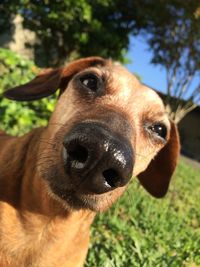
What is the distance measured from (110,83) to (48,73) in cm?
56

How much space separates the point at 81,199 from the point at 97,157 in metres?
0.48

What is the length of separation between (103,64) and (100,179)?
1.68 m

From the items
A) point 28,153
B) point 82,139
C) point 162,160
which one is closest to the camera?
point 82,139

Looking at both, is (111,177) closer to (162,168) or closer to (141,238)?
(162,168)

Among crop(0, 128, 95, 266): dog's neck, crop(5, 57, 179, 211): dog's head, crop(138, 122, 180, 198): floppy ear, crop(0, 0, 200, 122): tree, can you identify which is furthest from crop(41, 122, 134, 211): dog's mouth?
crop(0, 0, 200, 122): tree

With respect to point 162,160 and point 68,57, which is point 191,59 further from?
point 162,160

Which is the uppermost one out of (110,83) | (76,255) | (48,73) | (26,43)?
(110,83)

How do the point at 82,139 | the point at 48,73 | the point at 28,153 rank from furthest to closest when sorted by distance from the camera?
the point at 48,73 < the point at 28,153 < the point at 82,139

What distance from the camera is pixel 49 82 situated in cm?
347

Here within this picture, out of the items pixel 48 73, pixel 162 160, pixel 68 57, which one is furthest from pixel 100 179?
pixel 68 57

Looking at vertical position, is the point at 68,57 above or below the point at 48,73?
below

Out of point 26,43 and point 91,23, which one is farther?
point 26,43

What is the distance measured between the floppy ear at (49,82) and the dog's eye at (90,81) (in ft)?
0.63

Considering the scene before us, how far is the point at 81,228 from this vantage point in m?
3.16
